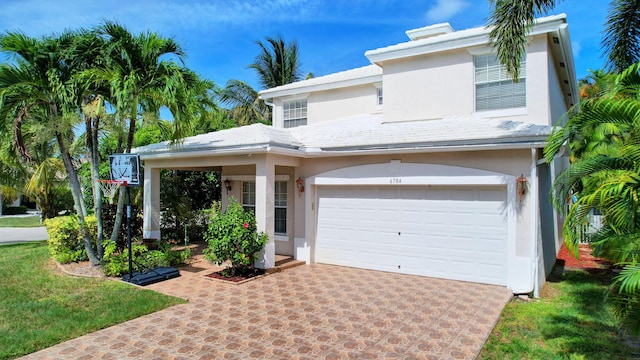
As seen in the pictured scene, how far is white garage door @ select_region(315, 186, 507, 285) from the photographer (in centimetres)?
948

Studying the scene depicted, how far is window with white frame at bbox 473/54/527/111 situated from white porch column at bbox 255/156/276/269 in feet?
20.7

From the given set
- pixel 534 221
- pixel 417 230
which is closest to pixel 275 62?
pixel 417 230

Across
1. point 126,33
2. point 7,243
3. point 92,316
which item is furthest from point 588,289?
point 7,243

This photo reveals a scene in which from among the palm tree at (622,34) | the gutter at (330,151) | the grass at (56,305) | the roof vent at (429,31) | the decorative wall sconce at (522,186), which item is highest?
the roof vent at (429,31)

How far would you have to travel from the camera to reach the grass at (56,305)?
6.17m

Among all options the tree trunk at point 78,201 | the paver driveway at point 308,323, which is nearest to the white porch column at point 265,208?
the paver driveway at point 308,323

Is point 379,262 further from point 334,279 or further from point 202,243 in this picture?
point 202,243

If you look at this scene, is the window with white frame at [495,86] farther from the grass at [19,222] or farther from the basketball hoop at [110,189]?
the grass at [19,222]

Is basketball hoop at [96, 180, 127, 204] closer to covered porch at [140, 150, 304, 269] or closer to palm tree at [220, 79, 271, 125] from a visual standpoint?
covered porch at [140, 150, 304, 269]

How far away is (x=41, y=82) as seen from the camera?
31.9 feet

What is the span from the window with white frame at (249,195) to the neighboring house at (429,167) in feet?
5.05

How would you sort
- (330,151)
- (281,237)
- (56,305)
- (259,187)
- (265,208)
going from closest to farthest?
1. (56,305)
2. (265,208)
3. (259,187)
4. (330,151)
5. (281,237)

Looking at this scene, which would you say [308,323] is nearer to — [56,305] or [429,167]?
[56,305]

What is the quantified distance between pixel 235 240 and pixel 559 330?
710 centimetres
